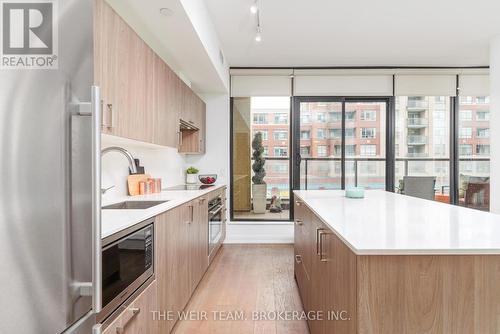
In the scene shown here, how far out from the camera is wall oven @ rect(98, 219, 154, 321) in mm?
1195

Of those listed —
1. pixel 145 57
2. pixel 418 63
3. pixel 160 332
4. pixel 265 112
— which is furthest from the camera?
pixel 265 112

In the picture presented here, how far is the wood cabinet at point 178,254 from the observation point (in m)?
1.80

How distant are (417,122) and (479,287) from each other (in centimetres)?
449

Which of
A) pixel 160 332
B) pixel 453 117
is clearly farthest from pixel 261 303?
pixel 453 117

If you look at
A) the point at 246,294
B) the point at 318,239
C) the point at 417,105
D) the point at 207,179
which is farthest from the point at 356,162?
the point at 318,239

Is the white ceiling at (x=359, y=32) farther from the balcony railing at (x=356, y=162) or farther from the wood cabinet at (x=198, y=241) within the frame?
the wood cabinet at (x=198, y=241)

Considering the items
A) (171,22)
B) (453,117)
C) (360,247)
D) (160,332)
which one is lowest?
(160,332)

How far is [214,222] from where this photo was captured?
11.9 ft

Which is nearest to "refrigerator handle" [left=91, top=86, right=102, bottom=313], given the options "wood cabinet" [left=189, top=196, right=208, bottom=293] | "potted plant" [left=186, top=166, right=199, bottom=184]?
"wood cabinet" [left=189, top=196, right=208, bottom=293]

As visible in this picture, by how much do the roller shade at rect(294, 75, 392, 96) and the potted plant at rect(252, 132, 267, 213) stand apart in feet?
3.38

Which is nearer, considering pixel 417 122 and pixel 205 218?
pixel 205 218

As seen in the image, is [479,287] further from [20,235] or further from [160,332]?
[160,332]

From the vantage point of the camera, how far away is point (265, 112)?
4.79 metres

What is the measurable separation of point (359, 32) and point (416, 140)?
7.62 ft
